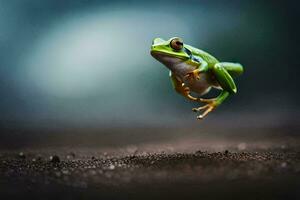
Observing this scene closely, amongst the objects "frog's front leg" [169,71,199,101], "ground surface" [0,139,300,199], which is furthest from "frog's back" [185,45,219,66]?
"ground surface" [0,139,300,199]

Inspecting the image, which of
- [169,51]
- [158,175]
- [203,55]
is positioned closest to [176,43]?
[169,51]

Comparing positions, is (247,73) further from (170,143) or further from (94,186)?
(94,186)

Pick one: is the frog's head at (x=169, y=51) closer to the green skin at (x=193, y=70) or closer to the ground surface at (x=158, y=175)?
Answer: the green skin at (x=193, y=70)

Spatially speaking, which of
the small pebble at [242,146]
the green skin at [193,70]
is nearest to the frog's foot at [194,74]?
the green skin at [193,70]

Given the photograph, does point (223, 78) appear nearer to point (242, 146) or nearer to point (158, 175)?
point (242, 146)

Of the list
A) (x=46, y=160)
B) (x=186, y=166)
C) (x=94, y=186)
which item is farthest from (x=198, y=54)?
(x=94, y=186)

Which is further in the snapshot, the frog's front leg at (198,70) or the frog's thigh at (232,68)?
the frog's thigh at (232,68)

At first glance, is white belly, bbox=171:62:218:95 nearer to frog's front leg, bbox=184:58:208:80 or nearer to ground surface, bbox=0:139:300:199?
frog's front leg, bbox=184:58:208:80
